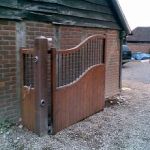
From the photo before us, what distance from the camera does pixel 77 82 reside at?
21.1 feet

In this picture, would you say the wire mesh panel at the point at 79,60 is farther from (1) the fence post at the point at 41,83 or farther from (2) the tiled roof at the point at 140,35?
(2) the tiled roof at the point at 140,35

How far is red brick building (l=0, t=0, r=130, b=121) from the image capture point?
5.69m

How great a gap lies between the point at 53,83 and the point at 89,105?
1.81 m

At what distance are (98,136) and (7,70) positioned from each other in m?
2.28

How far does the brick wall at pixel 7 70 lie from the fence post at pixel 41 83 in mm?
731

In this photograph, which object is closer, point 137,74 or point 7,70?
point 7,70

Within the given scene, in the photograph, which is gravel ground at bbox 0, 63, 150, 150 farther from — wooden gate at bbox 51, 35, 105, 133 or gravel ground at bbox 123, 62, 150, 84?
gravel ground at bbox 123, 62, 150, 84

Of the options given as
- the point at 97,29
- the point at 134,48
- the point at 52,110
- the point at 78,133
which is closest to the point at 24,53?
Answer: the point at 52,110

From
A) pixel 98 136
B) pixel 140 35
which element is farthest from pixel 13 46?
pixel 140 35

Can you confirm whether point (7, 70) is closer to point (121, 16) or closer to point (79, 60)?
point (79, 60)

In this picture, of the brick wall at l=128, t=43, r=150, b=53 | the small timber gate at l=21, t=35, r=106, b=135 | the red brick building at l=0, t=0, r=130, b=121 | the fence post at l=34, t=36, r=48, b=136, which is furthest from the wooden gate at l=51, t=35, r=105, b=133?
the brick wall at l=128, t=43, r=150, b=53

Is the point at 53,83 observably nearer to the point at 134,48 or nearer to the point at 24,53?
the point at 24,53

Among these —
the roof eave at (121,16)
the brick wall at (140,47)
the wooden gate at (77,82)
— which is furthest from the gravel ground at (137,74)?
the brick wall at (140,47)

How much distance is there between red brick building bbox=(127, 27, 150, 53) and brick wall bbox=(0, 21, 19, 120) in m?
33.9
